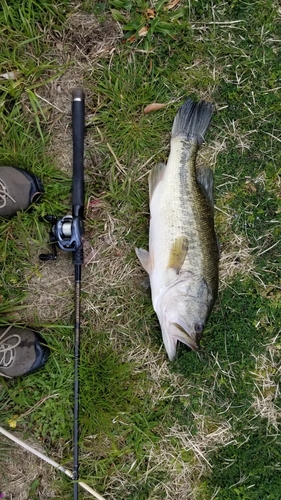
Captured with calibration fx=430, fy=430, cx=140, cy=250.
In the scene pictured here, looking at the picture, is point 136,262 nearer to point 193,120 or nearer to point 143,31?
point 193,120

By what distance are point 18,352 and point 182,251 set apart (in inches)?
60.7

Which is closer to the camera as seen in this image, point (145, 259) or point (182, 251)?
point (182, 251)

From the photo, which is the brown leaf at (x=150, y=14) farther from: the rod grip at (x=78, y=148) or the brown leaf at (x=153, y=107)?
the rod grip at (x=78, y=148)

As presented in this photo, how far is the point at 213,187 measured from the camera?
364 centimetres

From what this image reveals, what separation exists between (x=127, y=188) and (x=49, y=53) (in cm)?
130

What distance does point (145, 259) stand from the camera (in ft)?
11.2

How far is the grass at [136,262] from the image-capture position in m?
3.60

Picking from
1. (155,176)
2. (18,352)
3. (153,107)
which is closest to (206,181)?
(155,176)

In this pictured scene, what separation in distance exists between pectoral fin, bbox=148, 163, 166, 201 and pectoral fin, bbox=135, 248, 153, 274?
447 millimetres

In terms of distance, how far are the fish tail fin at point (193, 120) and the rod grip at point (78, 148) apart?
29.7 inches

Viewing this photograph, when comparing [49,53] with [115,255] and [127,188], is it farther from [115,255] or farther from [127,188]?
[115,255]

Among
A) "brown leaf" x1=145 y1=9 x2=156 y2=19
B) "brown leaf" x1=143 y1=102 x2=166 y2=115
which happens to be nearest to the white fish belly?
"brown leaf" x1=143 y1=102 x2=166 y2=115

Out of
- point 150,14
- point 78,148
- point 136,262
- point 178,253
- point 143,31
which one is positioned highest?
point 150,14

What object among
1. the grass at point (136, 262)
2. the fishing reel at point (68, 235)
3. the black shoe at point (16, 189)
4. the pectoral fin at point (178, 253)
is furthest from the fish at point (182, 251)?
the black shoe at point (16, 189)
